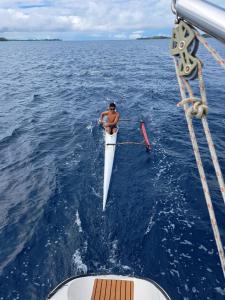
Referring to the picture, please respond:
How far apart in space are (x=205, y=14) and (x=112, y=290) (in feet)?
22.9

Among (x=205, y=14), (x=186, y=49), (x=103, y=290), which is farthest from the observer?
(x=103, y=290)

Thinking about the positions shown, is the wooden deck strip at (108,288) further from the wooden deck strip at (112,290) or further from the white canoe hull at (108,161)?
the white canoe hull at (108,161)

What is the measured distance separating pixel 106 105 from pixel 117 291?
70.8ft

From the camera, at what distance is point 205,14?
2.15 meters

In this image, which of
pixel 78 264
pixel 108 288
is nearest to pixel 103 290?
pixel 108 288

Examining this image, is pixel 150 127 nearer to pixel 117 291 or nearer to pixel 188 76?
pixel 117 291

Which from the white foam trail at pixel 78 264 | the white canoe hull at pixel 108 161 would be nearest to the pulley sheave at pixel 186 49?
the white foam trail at pixel 78 264

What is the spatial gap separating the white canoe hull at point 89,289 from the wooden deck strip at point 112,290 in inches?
3.2

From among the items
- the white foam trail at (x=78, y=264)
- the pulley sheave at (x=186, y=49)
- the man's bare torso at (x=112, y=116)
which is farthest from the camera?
the man's bare torso at (x=112, y=116)

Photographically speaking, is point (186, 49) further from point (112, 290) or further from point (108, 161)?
point (108, 161)

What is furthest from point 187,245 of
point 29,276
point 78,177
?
point 78,177

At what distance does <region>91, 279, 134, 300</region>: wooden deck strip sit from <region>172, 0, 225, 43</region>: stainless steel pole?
6.76 m

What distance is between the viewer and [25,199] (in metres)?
12.9

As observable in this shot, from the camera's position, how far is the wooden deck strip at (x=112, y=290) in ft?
23.0
